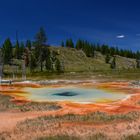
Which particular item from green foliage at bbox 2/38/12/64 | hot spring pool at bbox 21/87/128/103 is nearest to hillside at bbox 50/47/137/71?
green foliage at bbox 2/38/12/64

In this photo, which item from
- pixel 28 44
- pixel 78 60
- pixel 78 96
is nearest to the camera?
pixel 78 96

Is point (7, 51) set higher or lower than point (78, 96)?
higher

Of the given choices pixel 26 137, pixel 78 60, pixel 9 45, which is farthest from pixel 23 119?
pixel 78 60

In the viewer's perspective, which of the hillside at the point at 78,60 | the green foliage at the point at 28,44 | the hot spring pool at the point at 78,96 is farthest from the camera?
the green foliage at the point at 28,44

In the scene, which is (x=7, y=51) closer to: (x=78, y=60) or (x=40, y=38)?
(x=40, y=38)

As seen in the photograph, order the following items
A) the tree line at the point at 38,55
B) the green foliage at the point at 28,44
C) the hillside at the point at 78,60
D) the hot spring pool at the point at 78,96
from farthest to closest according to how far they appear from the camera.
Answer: the green foliage at the point at 28,44 < the hillside at the point at 78,60 < the tree line at the point at 38,55 < the hot spring pool at the point at 78,96

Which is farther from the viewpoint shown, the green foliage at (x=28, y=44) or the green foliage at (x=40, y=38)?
the green foliage at (x=28, y=44)

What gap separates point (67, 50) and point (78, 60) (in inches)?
502

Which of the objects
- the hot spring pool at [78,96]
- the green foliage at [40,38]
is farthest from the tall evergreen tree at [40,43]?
the hot spring pool at [78,96]

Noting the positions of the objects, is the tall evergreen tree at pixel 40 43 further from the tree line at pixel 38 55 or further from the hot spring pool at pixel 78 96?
the hot spring pool at pixel 78 96

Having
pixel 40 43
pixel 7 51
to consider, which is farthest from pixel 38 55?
pixel 7 51

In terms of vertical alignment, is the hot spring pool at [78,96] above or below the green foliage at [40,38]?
below

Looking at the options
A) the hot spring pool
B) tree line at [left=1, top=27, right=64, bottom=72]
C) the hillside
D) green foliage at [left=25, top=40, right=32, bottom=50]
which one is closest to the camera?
the hot spring pool

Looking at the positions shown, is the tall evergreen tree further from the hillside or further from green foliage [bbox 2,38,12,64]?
the hillside
